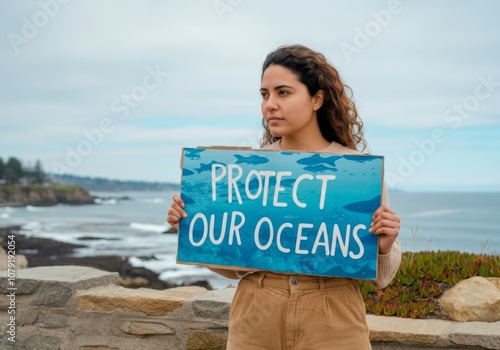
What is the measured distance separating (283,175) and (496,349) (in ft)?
5.93

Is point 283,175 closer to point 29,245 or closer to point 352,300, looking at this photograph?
point 352,300

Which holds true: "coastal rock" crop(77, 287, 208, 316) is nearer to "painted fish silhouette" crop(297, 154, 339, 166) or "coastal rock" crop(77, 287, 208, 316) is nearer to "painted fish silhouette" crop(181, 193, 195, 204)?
"painted fish silhouette" crop(181, 193, 195, 204)

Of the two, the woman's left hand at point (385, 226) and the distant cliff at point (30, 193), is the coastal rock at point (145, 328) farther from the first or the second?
the distant cliff at point (30, 193)

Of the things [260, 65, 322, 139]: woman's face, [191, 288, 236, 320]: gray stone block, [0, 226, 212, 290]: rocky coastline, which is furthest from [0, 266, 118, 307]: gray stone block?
[0, 226, 212, 290]: rocky coastline

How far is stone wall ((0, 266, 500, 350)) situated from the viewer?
3.36 metres

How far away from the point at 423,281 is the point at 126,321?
193 cm

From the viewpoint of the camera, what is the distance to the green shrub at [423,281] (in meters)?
3.79

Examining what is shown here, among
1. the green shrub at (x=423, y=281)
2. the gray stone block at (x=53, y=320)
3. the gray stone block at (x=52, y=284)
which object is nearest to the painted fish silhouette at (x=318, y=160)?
the green shrub at (x=423, y=281)

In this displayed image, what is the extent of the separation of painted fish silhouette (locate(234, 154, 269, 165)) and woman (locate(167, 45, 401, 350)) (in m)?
0.11

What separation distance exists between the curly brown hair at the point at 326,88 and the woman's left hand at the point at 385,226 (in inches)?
14.8

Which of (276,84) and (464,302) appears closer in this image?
(276,84)

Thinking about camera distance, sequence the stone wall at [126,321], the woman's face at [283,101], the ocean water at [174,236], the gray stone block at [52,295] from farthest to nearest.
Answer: the ocean water at [174,236], the gray stone block at [52,295], the stone wall at [126,321], the woman's face at [283,101]

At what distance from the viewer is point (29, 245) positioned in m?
21.5

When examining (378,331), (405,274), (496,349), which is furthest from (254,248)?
(405,274)
